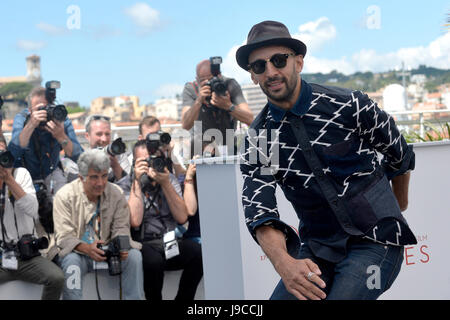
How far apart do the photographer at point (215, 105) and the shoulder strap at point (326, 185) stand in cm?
321

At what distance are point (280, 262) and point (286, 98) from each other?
66 centimetres

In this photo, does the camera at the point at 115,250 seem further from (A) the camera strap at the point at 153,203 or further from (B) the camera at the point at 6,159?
(B) the camera at the point at 6,159

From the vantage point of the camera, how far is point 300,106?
2457 mm

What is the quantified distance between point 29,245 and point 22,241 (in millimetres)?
66

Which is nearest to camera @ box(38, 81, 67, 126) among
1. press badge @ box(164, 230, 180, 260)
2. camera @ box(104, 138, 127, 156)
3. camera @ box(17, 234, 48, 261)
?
camera @ box(104, 138, 127, 156)

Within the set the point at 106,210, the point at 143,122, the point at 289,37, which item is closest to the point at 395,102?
the point at 143,122

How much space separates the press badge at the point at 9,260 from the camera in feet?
→ 16.7

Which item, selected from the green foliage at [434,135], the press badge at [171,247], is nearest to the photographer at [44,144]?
the press badge at [171,247]

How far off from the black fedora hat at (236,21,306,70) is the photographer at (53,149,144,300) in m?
2.89

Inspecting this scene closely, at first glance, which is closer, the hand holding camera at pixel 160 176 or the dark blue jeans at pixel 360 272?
the dark blue jeans at pixel 360 272

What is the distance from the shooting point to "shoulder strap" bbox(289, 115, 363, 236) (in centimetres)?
238

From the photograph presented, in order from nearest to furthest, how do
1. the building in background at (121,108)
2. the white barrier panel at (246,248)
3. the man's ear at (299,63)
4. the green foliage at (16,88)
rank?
the man's ear at (299,63) < the white barrier panel at (246,248) < the building in background at (121,108) < the green foliage at (16,88)

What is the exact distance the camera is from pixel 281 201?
381 centimetres

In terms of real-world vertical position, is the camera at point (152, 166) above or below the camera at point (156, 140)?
below
